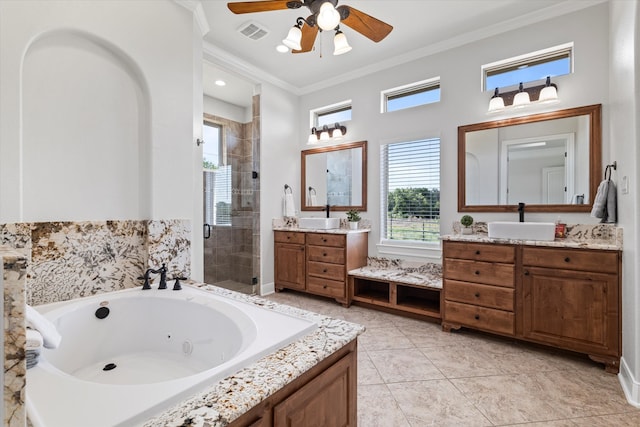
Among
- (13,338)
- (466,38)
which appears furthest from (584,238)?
(13,338)

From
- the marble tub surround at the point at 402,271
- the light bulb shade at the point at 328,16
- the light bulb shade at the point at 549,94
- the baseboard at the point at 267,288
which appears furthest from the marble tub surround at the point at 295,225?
the light bulb shade at the point at 328,16

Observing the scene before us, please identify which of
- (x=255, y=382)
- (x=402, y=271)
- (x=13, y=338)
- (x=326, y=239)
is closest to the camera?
(x=13, y=338)

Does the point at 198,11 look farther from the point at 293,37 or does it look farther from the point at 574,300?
the point at 574,300

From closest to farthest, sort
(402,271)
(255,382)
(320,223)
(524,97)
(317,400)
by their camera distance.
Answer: (255,382)
(317,400)
(524,97)
(402,271)
(320,223)

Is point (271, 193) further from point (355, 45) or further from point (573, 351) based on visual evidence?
point (573, 351)

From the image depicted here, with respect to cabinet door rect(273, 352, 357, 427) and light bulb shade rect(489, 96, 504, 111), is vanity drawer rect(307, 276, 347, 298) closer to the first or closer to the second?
cabinet door rect(273, 352, 357, 427)

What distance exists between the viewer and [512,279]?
7.93 feet

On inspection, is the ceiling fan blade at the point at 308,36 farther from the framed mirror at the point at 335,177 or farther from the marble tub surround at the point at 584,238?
the marble tub surround at the point at 584,238

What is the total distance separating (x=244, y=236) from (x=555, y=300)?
3.41 metres

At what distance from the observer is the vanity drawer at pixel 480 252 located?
244 cm

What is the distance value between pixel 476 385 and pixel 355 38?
10.7 ft

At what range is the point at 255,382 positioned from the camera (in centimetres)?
93

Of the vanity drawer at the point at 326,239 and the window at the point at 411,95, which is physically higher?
the window at the point at 411,95

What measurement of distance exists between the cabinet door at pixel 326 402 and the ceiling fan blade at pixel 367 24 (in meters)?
2.03
